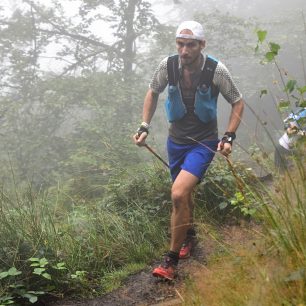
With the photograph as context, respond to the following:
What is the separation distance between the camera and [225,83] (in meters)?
4.39

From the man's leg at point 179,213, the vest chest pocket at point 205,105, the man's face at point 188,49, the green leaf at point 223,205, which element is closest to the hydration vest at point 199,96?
the vest chest pocket at point 205,105

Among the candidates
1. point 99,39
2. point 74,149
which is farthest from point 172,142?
point 99,39

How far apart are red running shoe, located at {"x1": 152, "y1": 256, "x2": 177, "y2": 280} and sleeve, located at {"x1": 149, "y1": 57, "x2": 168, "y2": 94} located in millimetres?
1934

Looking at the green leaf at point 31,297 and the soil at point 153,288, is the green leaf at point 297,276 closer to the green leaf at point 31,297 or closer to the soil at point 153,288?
the soil at point 153,288

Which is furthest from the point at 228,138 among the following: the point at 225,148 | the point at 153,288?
the point at 153,288

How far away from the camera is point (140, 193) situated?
6109mm

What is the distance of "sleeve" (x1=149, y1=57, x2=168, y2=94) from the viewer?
463 centimetres

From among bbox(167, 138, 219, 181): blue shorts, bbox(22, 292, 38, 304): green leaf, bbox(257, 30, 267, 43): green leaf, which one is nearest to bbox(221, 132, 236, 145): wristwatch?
bbox(167, 138, 219, 181): blue shorts

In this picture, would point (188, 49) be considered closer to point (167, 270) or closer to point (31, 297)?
point (167, 270)

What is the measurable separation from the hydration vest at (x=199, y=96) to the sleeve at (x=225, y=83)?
56 millimetres

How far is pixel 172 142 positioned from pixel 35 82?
31.5 feet

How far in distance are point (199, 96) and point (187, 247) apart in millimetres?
1708

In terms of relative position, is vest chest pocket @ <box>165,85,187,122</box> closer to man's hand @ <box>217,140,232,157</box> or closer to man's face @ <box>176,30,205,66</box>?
man's face @ <box>176,30,205,66</box>

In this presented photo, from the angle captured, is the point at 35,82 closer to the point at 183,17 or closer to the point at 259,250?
the point at 259,250
